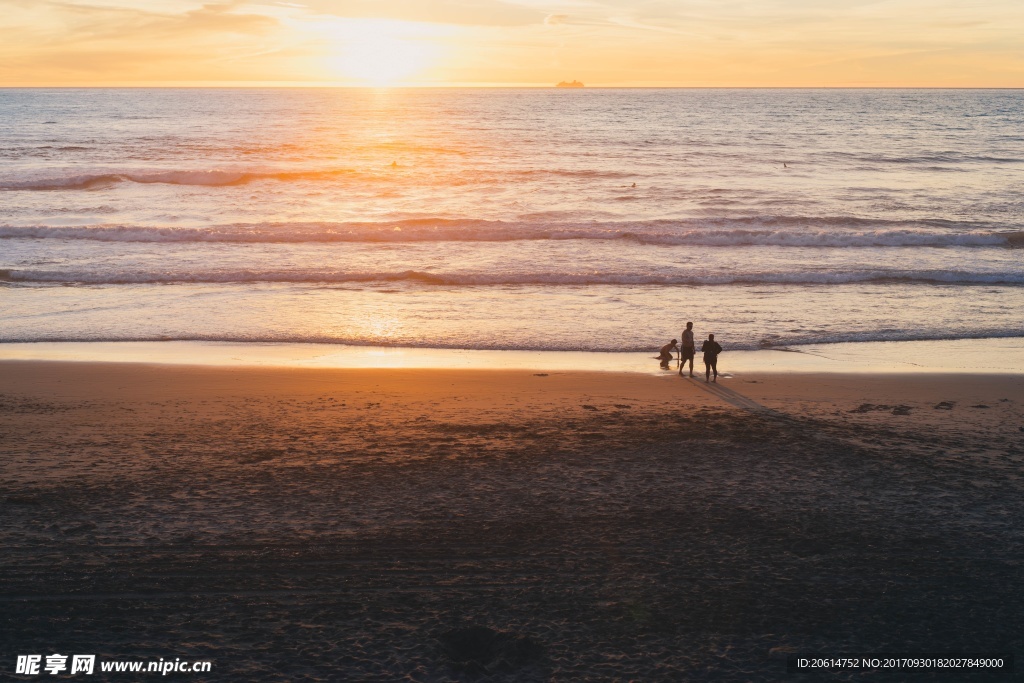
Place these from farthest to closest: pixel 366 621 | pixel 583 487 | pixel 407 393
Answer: pixel 407 393 → pixel 583 487 → pixel 366 621

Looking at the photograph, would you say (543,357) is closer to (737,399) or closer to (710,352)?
(710,352)

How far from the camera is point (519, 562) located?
8.66 m

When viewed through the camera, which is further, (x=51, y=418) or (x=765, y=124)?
(x=765, y=124)

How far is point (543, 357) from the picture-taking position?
57.5ft

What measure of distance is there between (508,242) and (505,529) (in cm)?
2318

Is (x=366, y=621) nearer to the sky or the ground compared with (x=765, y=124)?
nearer to the ground

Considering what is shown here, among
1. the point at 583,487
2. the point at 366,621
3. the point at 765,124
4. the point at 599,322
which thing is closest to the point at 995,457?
the point at 583,487

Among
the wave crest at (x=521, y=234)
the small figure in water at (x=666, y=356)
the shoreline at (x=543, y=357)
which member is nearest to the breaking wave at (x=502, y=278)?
the wave crest at (x=521, y=234)

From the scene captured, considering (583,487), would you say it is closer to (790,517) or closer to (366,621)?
(790,517)

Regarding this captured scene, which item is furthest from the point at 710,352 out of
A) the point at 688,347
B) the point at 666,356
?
the point at 666,356

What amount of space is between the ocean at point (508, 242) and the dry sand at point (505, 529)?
540 cm

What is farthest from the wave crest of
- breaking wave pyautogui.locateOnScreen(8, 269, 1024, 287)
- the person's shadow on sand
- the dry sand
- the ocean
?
the dry sand

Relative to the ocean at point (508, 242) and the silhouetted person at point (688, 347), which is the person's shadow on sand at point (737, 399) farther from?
the ocean at point (508, 242)

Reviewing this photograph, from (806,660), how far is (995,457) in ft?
19.7
